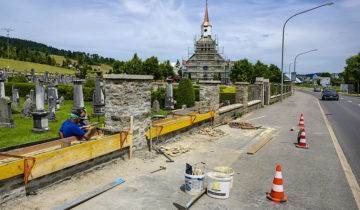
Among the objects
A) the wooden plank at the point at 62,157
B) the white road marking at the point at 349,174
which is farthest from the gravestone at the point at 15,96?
the white road marking at the point at 349,174

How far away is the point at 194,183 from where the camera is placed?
536 centimetres

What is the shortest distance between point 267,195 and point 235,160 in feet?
8.47

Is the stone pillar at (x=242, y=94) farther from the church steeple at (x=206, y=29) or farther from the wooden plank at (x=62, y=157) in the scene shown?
the church steeple at (x=206, y=29)

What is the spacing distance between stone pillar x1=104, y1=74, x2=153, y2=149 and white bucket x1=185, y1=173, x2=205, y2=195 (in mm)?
2888

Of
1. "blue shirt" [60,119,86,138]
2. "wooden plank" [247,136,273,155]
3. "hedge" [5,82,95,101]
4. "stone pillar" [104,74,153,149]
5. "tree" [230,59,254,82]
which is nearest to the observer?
"blue shirt" [60,119,86,138]

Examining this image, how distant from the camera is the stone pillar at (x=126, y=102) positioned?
7.33 meters

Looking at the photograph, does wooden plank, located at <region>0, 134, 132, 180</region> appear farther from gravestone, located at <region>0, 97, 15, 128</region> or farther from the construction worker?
gravestone, located at <region>0, 97, 15, 128</region>

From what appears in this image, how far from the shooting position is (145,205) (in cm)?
493

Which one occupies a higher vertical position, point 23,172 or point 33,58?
point 33,58

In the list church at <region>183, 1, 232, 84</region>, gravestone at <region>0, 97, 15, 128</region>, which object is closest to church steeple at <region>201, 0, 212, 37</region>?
church at <region>183, 1, 232, 84</region>

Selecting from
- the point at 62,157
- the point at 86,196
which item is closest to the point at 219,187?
the point at 86,196

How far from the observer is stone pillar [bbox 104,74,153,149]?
7328 millimetres

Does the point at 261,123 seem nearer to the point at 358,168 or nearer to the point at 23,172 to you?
the point at 358,168

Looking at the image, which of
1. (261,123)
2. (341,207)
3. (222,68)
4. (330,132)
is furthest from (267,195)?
(222,68)
